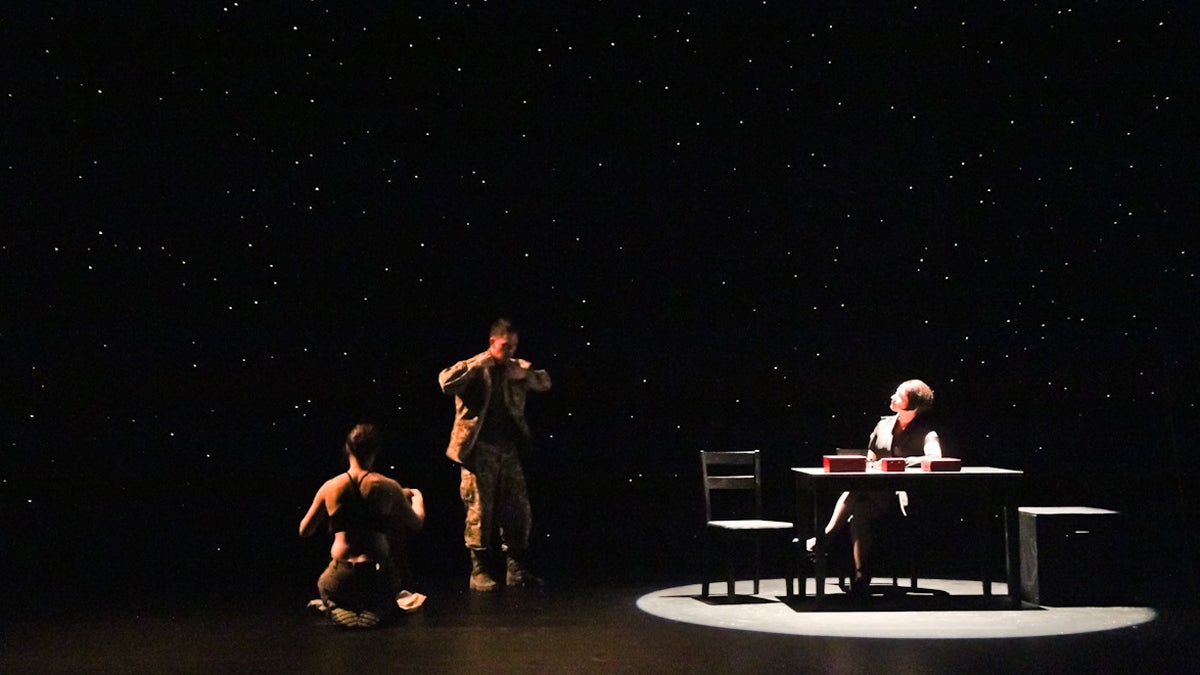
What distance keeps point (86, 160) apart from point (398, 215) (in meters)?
1.78

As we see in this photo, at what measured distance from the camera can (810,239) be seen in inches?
337

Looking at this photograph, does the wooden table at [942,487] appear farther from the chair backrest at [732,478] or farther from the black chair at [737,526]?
the chair backrest at [732,478]

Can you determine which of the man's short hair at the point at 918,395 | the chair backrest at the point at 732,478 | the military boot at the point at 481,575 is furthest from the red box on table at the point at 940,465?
the military boot at the point at 481,575

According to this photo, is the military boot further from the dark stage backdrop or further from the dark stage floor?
the dark stage backdrop

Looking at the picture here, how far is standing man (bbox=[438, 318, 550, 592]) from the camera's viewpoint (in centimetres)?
686

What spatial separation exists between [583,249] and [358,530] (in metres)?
3.25

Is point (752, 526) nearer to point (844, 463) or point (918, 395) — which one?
point (844, 463)

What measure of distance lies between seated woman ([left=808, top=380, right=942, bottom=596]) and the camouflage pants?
1394 mm

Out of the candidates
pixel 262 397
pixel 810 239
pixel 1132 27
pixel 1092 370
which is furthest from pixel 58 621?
pixel 1132 27

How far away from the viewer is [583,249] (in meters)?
8.48

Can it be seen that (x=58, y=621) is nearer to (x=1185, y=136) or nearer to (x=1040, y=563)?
(x=1040, y=563)

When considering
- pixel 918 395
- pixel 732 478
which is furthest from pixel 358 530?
pixel 918 395

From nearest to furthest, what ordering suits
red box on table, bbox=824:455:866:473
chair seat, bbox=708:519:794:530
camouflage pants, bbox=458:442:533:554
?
1. red box on table, bbox=824:455:866:473
2. chair seat, bbox=708:519:794:530
3. camouflage pants, bbox=458:442:533:554

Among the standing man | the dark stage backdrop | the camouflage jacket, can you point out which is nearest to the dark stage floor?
the standing man
